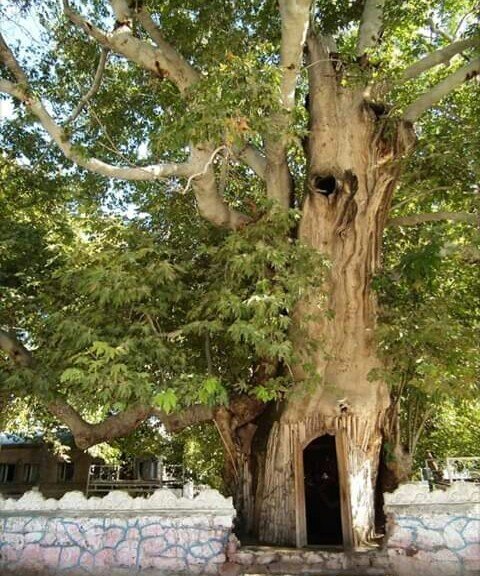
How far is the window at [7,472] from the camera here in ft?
53.7

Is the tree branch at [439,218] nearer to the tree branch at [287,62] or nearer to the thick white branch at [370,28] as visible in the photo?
the tree branch at [287,62]

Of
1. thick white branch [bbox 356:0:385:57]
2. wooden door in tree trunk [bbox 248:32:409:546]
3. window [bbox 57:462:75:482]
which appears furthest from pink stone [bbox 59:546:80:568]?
window [bbox 57:462:75:482]

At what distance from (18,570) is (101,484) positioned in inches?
295

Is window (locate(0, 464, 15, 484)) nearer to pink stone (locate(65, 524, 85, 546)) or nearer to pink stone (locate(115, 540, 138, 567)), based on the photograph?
pink stone (locate(65, 524, 85, 546))

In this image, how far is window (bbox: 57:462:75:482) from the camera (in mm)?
16188

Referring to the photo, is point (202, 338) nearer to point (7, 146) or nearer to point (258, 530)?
point (258, 530)

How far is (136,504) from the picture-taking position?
5.96 m

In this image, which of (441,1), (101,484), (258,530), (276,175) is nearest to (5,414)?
(101,484)

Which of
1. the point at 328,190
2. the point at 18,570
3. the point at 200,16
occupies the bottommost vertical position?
the point at 18,570

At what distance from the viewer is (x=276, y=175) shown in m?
7.87

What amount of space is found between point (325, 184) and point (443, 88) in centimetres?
217

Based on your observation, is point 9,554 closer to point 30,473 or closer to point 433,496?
point 433,496

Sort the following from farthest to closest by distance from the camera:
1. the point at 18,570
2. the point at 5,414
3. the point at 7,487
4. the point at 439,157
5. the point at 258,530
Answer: the point at 7,487, the point at 5,414, the point at 439,157, the point at 258,530, the point at 18,570

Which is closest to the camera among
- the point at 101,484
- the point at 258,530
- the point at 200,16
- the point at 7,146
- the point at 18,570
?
the point at 18,570
